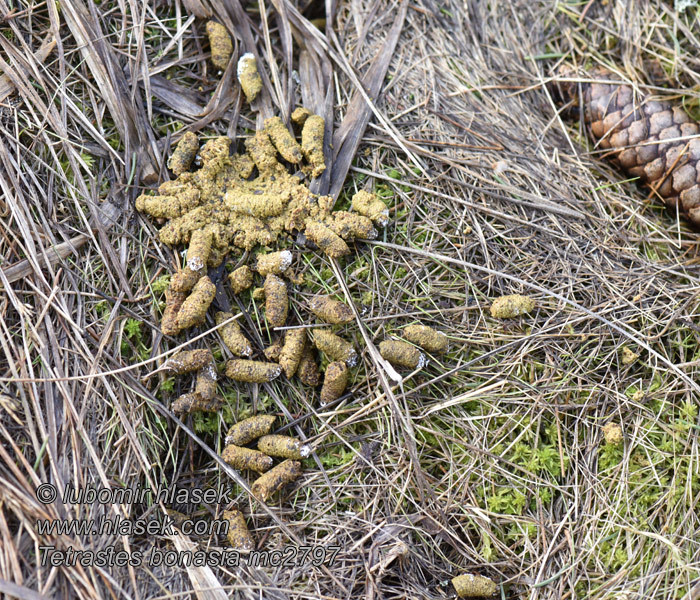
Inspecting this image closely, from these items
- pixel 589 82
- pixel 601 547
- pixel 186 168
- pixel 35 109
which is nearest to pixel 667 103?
pixel 589 82

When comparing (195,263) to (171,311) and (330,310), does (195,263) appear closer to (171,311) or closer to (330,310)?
(171,311)

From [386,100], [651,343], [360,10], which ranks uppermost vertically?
[360,10]

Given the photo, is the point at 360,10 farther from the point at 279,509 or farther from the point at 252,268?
the point at 279,509

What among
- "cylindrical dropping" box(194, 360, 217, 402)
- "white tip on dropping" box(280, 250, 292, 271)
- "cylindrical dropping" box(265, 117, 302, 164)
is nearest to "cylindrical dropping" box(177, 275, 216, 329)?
"cylindrical dropping" box(194, 360, 217, 402)

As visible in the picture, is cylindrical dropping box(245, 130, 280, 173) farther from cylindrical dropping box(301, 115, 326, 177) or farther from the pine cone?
the pine cone

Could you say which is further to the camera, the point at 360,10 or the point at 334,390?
the point at 360,10

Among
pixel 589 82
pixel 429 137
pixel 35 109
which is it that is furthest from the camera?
pixel 589 82

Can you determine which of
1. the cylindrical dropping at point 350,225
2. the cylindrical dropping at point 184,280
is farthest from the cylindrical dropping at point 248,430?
the cylindrical dropping at point 350,225
